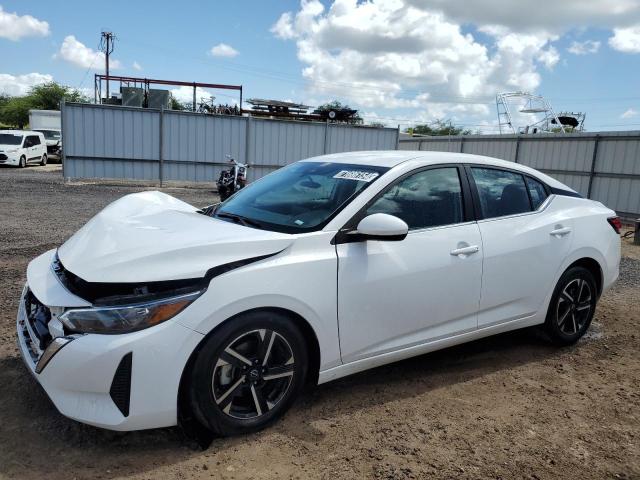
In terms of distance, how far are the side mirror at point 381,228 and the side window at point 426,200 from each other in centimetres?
24

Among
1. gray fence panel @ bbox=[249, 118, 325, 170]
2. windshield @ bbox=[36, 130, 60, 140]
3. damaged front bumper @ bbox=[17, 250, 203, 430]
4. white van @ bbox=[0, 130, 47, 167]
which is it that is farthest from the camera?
windshield @ bbox=[36, 130, 60, 140]

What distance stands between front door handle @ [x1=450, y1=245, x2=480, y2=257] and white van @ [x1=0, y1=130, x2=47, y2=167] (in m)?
25.8

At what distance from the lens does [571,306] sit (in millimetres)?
4426

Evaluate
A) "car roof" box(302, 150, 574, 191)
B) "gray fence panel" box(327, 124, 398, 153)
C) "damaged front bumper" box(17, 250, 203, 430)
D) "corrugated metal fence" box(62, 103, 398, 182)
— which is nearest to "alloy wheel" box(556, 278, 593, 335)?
"car roof" box(302, 150, 574, 191)

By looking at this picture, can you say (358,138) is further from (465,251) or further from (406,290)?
(406,290)

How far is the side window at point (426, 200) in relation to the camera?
11.3 ft

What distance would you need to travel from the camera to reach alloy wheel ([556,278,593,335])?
4367mm

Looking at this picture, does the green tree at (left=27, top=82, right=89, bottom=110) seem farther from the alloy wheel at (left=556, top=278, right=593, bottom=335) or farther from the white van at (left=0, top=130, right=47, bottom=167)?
the alloy wheel at (left=556, top=278, right=593, bottom=335)

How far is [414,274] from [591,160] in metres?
13.9

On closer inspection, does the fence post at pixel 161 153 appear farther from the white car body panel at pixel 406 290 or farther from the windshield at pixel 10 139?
the white car body panel at pixel 406 290

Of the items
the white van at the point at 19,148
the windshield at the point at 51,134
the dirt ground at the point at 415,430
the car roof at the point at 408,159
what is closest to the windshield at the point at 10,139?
the white van at the point at 19,148

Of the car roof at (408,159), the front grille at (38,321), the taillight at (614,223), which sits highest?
the car roof at (408,159)

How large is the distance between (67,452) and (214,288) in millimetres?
1144

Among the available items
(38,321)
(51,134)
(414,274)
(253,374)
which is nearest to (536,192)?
(414,274)
